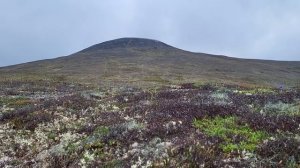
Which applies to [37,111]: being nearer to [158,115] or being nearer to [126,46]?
[158,115]

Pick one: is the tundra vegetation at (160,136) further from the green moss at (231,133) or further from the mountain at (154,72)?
the mountain at (154,72)

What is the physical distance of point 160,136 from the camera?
1404 centimetres

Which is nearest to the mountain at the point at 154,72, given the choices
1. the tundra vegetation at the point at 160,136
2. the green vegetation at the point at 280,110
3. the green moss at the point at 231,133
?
the tundra vegetation at the point at 160,136

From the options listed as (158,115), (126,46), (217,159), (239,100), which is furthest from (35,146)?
(126,46)

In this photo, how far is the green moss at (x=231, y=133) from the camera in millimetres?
12172

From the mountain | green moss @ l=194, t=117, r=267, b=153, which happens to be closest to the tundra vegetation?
green moss @ l=194, t=117, r=267, b=153

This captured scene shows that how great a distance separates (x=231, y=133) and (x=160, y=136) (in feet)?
7.82

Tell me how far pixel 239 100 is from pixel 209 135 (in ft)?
30.5

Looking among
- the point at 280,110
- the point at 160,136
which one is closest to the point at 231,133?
the point at 160,136

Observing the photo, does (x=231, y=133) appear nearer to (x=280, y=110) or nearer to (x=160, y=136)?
(x=160, y=136)

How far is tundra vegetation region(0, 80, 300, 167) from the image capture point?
1143cm

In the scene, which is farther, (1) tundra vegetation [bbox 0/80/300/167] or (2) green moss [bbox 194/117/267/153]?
(2) green moss [bbox 194/117/267/153]

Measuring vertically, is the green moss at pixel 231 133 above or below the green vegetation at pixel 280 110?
below

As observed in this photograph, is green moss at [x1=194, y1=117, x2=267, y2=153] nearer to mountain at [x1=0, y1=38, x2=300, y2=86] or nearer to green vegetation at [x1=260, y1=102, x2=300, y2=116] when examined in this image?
green vegetation at [x1=260, y1=102, x2=300, y2=116]
